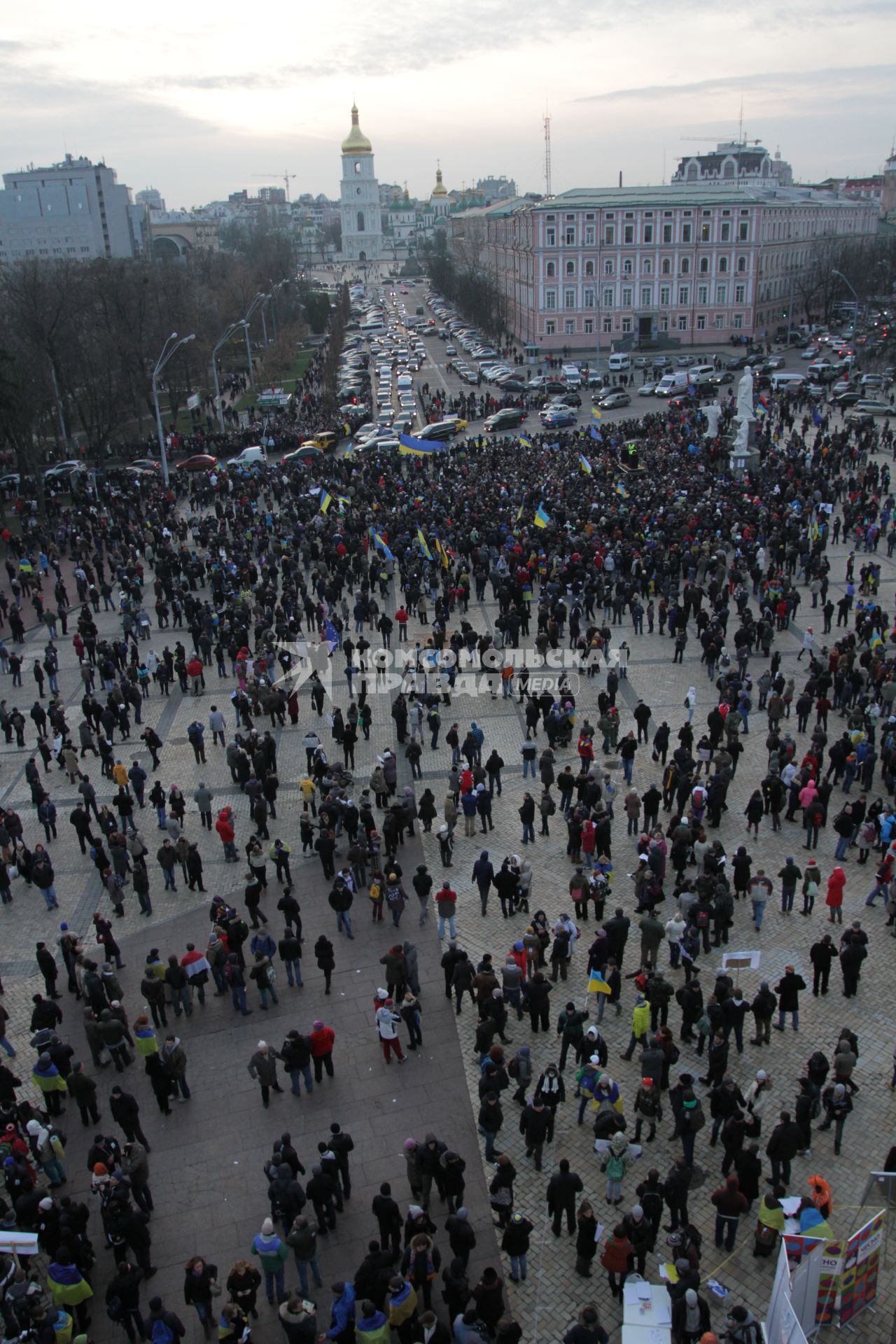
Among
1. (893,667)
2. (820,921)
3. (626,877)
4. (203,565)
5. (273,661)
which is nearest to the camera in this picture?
(820,921)

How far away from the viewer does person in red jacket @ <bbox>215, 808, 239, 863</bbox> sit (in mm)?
15258

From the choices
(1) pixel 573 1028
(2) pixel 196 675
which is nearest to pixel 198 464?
(2) pixel 196 675

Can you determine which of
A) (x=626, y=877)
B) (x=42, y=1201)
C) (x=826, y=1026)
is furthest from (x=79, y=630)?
(x=826, y=1026)

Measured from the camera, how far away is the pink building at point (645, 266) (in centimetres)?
6844

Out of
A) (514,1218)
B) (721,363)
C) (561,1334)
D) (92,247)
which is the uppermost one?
(92,247)

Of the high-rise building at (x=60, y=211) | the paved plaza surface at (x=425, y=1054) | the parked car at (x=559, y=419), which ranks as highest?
the high-rise building at (x=60, y=211)

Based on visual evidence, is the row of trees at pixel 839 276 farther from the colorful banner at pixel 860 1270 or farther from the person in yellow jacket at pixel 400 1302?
the person in yellow jacket at pixel 400 1302

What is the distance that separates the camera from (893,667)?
1862 centimetres

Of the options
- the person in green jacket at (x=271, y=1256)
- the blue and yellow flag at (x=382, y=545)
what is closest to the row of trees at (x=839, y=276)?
the blue and yellow flag at (x=382, y=545)

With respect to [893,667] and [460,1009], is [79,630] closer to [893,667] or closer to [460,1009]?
[460,1009]

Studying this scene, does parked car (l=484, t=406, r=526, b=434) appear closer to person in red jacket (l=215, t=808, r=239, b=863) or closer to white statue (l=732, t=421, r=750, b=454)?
white statue (l=732, t=421, r=750, b=454)

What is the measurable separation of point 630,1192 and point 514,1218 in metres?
1.66

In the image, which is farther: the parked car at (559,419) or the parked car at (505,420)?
the parked car at (505,420)

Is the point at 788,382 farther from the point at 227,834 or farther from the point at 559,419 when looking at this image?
the point at 227,834
